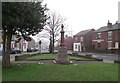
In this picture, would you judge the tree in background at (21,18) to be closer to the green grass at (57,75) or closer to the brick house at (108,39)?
the green grass at (57,75)

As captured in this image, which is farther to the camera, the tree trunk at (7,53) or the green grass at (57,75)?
the tree trunk at (7,53)

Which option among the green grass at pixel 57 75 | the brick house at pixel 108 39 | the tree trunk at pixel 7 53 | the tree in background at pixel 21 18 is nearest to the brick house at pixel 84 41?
the brick house at pixel 108 39

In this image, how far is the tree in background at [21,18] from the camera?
14703 millimetres

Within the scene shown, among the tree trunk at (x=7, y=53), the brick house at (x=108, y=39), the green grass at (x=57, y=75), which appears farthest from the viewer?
the brick house at (x=108, y=39)

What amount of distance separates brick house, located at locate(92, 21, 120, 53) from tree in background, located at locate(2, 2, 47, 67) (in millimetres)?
43840

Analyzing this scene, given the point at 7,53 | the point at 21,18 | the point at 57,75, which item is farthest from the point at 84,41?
the point at 57,75

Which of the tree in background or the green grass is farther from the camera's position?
the tree in background

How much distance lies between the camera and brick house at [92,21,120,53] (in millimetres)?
60531

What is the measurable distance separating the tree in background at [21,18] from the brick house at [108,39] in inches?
1726

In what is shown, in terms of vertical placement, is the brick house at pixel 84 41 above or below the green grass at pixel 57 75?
above

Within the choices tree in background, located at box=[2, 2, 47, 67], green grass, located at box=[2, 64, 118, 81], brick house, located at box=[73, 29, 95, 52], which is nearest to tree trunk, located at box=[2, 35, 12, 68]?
tree in background, located at box=[2, 2, 47, 67]

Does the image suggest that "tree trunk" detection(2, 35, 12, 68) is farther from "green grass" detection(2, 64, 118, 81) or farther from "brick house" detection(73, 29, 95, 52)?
"brick house" detection(73, 29, 95, 52)

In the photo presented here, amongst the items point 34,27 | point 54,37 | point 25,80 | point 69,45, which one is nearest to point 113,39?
point 54,37

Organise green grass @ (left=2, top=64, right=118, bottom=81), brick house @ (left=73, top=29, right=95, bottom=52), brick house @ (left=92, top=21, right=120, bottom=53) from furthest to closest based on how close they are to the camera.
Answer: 1. brick house @ (left=73, top=29, right=95, bottom=52)
2. brick house @ (left=92, top=21, right=120, bottom=53)
3. green grass @ (left=2, top=64, right=118, bottom=81)
